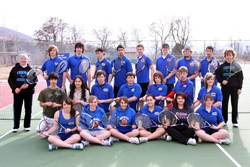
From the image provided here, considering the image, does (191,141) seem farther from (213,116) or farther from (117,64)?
(117,64)

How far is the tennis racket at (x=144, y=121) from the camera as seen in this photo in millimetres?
3495

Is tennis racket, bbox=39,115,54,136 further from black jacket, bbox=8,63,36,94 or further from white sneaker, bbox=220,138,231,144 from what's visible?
white sneaker, bbox=220,138,231,144

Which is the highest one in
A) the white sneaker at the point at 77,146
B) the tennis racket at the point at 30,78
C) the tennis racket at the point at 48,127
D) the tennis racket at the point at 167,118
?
the tennis racket at the point at 30,78

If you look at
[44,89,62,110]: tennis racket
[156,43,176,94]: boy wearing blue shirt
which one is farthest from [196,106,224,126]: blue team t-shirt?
[44,89,62,110]: tennis racket

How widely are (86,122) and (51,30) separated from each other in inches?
1115

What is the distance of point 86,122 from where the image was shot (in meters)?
3.44

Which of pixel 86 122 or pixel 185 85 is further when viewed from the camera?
pixel 185 85

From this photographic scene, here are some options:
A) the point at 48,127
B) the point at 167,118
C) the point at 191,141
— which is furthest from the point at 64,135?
the point at 191,141

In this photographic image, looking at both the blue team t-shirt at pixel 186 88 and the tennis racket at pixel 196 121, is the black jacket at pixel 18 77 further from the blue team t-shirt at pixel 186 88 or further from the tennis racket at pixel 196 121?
the tennis racket at pixel 196 121

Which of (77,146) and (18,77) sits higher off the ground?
(18,77)

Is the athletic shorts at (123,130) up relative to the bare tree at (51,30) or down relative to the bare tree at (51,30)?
down

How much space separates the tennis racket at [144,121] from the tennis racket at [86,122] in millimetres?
617

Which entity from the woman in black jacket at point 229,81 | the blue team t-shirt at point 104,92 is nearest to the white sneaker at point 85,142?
the blue team t-shirt at point 104,92

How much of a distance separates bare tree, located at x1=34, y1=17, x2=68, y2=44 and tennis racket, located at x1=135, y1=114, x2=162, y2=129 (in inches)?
1064
